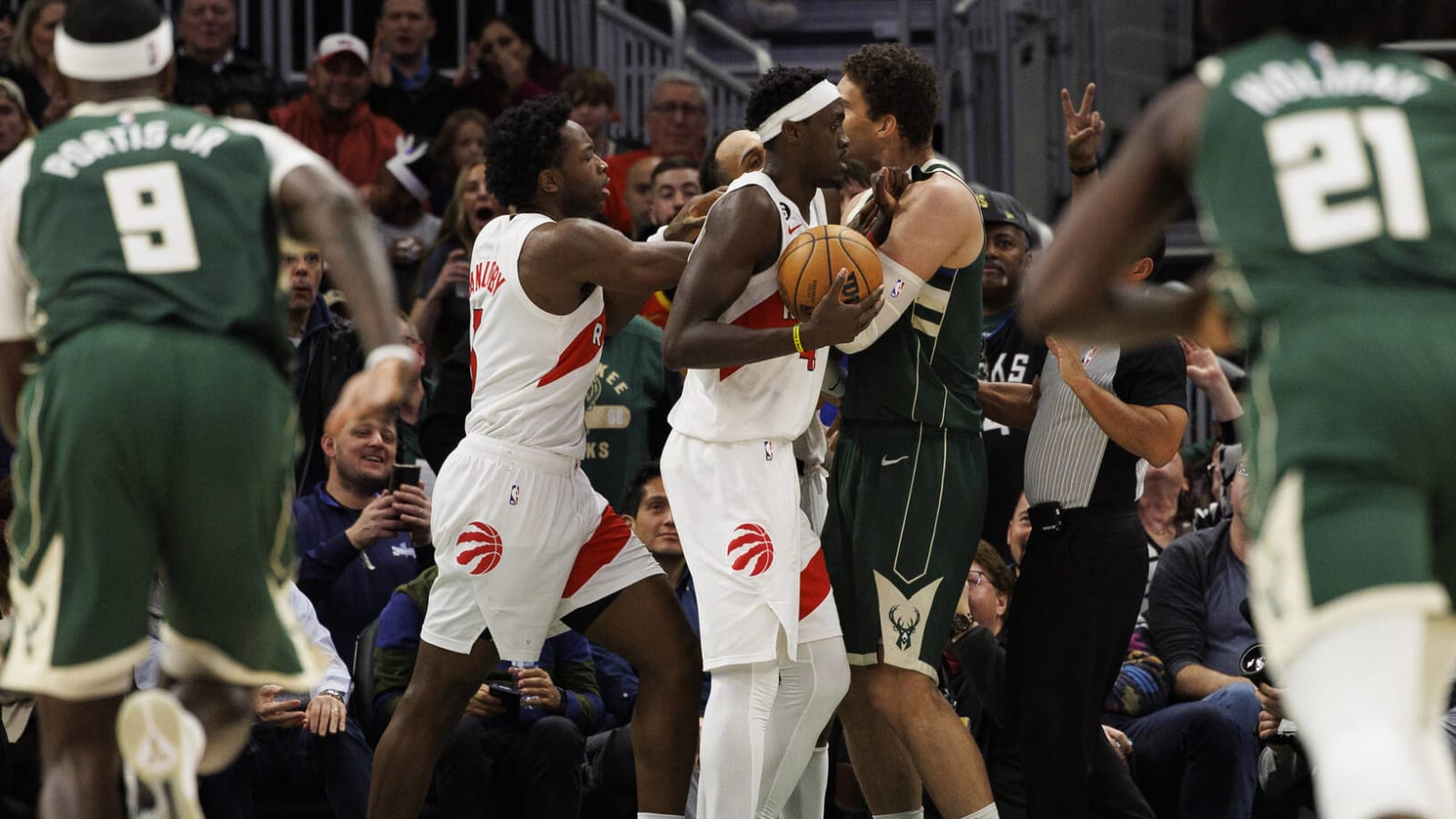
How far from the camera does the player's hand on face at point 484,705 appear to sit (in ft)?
24.0

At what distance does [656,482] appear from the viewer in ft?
25.8

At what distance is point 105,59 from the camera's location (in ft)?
13.9

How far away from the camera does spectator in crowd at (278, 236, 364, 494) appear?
27.8 ft

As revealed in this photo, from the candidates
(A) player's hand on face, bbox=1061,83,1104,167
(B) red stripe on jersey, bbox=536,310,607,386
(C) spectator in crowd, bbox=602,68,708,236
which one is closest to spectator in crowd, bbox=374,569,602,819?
(B) red stripe on jersey, bbox=536,310,607,386

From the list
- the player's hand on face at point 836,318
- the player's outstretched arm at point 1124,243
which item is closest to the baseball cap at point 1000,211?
the player's hand on face at point 836,318

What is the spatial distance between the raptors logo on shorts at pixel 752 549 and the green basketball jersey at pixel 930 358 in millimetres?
673

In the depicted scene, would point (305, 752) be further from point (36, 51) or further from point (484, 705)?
point (36, 51)

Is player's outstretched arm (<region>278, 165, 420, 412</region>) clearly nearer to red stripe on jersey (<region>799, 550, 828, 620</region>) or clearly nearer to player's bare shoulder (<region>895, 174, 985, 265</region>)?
red stripe on jersey (<region>799, 550, 828, 620</region>)

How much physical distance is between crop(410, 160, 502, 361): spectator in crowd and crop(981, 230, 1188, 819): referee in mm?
3370

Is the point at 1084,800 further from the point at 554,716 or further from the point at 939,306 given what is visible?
the point at 554,716

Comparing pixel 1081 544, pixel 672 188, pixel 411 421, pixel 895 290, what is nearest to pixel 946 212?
pixel 895 290

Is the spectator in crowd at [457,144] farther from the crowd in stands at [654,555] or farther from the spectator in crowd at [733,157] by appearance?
the spectator in crowd at [733,157]

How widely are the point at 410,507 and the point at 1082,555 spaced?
8.80 feet

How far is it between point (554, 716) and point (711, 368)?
6.40 feet
